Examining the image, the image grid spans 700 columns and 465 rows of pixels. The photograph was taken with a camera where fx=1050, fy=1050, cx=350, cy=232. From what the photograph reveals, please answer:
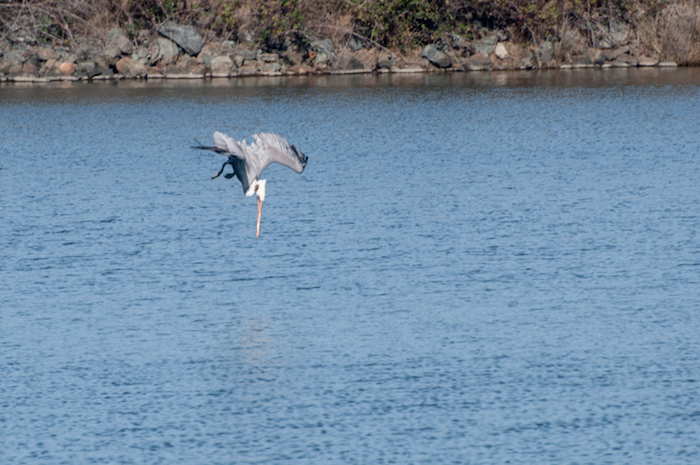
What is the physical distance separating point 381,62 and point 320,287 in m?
28.0

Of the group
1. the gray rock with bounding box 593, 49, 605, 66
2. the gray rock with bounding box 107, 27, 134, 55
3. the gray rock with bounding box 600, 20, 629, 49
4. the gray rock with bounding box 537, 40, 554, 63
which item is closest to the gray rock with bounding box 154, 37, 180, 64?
the gray rock with bounding box 107, 27, 134, 55

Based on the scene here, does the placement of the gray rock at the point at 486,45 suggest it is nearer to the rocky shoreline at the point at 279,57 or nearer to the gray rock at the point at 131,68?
the rocky shoreline at the point at 279,57

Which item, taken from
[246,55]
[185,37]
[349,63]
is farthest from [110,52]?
[349,63]

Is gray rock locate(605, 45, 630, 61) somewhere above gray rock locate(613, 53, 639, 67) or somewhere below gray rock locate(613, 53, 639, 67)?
above

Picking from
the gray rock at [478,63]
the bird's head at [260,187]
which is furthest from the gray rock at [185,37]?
the bird's head at [260,187]

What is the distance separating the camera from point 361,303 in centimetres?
1264

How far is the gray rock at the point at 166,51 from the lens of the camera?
130 ft

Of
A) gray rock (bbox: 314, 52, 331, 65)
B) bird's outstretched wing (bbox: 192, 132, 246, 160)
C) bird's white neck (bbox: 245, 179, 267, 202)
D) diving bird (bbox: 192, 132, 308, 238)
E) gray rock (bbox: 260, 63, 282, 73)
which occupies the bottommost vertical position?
bird's white neck (bbox: 245, 179, 267, 202)

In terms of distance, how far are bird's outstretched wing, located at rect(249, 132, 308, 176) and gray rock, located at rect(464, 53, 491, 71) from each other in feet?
91.2

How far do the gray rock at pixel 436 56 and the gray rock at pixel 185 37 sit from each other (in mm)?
8629

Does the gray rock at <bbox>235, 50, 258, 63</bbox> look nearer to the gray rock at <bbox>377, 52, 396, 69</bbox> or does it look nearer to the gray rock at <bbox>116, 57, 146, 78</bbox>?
the gray rock at <bbox>116, 57, 146, 78</bbox>

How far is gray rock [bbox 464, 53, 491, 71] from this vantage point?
4059 centimetres

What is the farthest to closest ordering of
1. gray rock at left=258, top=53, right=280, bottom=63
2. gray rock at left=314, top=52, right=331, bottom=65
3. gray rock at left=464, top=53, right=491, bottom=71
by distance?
gray rock at left=464, top=53, right=491, bottom=71
gray rock at left=314, top=52, right=331, bottom=65
gray rock at left=258, top=53, right=280, bottom=63

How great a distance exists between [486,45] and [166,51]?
12523 millimetres
